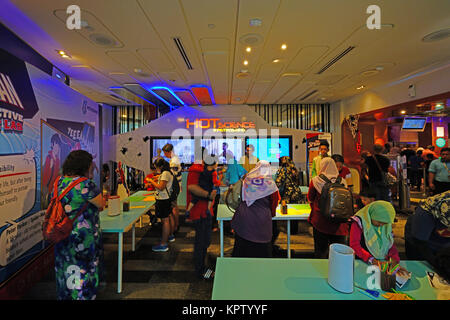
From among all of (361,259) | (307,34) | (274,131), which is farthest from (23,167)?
(274,131)

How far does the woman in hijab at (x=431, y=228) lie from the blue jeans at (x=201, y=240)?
76.0 inches

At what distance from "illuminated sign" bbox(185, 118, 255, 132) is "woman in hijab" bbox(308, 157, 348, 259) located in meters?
5.29

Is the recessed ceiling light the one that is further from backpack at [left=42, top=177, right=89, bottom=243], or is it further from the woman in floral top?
backpack at [left=42, top=177, right=89, bottom=243]

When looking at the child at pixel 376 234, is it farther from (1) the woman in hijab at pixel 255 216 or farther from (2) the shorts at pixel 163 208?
(2) the shorts at pixel 163 208

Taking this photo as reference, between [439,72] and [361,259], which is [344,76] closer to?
[439,72]

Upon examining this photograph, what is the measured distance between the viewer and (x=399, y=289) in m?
1.22

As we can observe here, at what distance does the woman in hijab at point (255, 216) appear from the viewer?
189cm

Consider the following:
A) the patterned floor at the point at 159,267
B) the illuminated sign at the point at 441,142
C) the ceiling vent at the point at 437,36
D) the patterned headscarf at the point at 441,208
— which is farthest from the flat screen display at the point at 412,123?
the patterned headscarf at the point at 441,208

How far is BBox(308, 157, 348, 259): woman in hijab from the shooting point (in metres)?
2.25

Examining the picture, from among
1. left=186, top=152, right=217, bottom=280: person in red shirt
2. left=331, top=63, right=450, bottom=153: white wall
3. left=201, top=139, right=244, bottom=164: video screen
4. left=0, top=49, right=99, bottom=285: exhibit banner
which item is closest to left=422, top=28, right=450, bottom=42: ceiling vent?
left=331, top=63, right=450, bottom=153: white wall

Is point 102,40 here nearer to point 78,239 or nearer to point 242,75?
point 242,75

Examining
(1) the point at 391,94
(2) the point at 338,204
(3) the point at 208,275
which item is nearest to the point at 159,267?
(3) the point at 208,275

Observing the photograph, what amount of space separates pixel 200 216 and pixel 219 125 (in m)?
5.43

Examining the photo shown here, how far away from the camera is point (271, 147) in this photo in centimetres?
775
